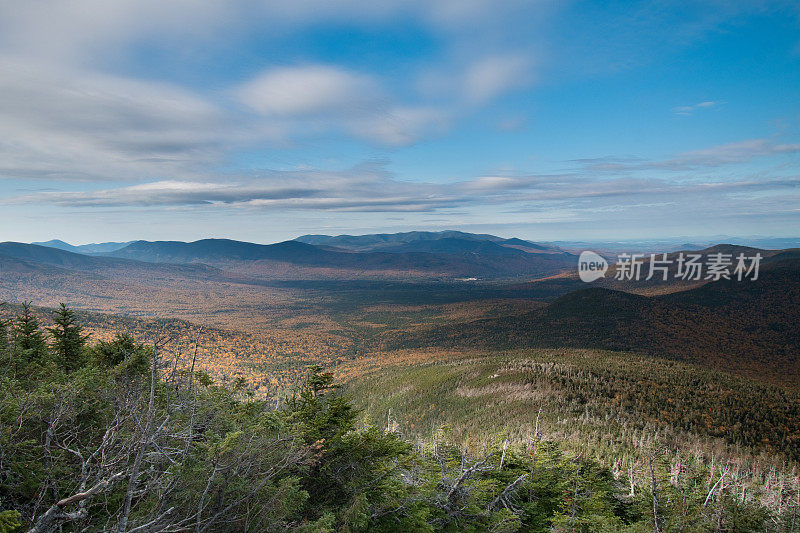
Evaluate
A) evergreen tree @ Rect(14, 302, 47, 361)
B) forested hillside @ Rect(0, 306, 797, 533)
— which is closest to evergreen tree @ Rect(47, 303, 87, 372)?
evergreen tree @ Rect(14, 302, 47, 361)

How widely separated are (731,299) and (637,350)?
6370 centimetres

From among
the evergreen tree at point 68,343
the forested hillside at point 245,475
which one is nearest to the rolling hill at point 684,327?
the forested hillside at point 245,475

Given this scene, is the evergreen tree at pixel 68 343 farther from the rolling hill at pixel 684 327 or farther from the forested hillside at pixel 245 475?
the rolling hill at pixel 684 327

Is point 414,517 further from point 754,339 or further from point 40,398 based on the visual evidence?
point 754,339

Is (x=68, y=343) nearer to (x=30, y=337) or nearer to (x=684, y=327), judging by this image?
(x=30, y=337)

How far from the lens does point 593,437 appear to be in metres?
37.5

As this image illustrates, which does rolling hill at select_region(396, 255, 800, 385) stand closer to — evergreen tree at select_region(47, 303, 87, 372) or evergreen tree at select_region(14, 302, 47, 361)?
evergreen tree at select_region(47, 303, 87, 372)

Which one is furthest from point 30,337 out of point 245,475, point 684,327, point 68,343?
point 684,327

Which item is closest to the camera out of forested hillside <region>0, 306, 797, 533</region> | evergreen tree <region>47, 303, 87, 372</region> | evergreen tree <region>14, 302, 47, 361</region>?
forested hillside <region>0, 306, 797, 533</region>

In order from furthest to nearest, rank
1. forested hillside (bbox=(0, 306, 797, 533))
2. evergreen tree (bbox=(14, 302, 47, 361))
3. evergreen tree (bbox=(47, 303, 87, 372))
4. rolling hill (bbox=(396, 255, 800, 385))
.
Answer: rolling hill (bbox=(396, 255, 800, 385))
evergreen tree (bbox=(47, 303, 87, 372))
evergreen tree (bbox=(14, 302, 47, 361))
forested hillside (bbox=(0, 306, 797, 533))

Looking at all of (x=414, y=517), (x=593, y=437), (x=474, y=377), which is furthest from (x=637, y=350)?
(x=414, y=517)

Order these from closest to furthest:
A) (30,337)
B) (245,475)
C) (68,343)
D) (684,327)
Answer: (245,475) < (30,337) < (68,343) < (684,327)

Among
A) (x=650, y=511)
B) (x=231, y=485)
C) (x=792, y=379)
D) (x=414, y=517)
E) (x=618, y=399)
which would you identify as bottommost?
(x=792, y=379)

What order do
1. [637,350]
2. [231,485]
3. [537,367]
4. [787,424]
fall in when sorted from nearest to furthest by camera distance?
[231,485] < [787,424] < [537,367] < [637,350]
